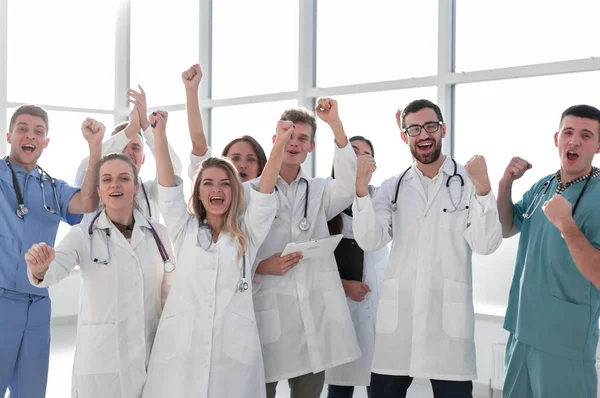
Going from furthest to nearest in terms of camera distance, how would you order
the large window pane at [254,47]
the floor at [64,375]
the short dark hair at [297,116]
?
1. the large window pane at [254,47]
2. the floor at [64,375]
3. the short dark hair at [297,116]

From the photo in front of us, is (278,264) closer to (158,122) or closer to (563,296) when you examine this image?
(158,122)

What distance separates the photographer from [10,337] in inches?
113

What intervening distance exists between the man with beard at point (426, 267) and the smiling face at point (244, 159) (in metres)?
0.68

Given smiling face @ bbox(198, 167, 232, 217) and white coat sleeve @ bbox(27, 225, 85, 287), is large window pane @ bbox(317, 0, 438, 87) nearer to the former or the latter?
smiling face @ bbox(198, 167, 232, 217)

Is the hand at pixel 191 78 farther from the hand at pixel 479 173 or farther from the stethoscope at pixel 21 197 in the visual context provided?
the hand at pixel 479 173

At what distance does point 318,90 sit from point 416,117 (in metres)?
2.77

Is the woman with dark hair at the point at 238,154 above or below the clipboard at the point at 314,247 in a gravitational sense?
above

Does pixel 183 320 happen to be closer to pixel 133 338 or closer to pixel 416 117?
pixel 133 338

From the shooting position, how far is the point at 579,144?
2.44 metres

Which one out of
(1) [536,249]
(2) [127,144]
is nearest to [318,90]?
(2) [127,144]

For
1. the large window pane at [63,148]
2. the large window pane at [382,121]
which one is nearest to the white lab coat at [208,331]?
the large window pane at [382,121]

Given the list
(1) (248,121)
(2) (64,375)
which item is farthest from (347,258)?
(1) (248,121)

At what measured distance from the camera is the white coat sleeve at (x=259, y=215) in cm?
270

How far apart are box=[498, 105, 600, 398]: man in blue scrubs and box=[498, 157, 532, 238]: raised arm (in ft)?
0.50
